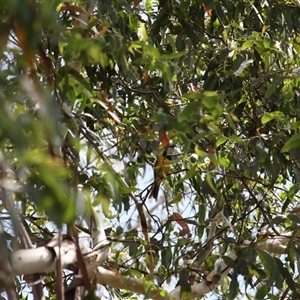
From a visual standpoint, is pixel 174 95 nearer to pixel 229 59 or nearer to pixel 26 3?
pixel 229 59

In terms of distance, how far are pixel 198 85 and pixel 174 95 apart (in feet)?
0.52

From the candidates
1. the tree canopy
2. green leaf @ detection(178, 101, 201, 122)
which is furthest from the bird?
green leaf @ detection(178, 101, 201, 122)

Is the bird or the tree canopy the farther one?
the bird

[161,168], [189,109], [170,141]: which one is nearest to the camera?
[189,109]

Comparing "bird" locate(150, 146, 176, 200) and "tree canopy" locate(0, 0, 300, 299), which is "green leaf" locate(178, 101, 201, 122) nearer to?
"tree canopy" locate(0, 0, 300, 299)

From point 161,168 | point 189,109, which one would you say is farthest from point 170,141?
A: point 189,109

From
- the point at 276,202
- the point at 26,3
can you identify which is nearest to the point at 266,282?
the point at 276,202

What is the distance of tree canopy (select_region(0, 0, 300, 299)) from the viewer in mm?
1476

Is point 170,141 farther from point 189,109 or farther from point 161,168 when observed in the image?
point 189,109

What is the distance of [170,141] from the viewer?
2.22 meters

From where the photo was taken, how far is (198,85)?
2.79 m

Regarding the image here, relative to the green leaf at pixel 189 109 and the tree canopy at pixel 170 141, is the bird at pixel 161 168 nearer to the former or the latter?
the tree canopy at pixel 170 141

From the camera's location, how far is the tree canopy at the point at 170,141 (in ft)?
4.84

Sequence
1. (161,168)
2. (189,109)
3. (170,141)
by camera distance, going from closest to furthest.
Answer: (189,109) → (161,168) → (170,141)
